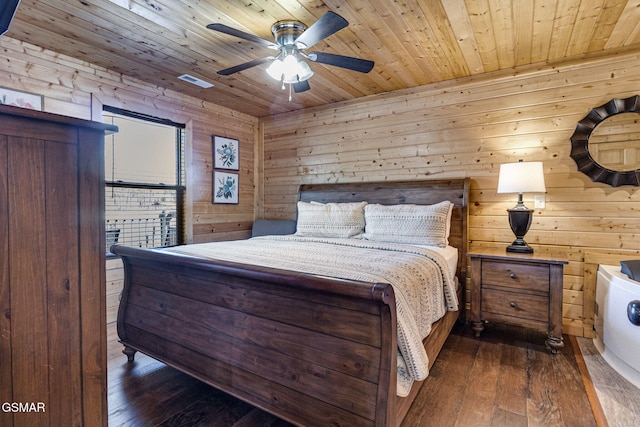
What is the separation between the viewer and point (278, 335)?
164 centimetres

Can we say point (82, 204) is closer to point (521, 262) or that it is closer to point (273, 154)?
point (521, 262)

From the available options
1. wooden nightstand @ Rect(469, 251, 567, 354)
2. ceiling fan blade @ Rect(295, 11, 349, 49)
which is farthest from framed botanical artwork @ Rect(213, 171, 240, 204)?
wooden nightstand @ Rect(469, 251, 567, 354)

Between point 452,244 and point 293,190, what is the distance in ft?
6.96

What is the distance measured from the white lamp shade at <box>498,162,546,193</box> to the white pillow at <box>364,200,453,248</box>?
1.62 feet

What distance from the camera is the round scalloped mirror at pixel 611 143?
2572 millimetres

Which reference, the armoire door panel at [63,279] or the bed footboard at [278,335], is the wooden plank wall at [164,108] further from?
the armoire door panel at [63,279]

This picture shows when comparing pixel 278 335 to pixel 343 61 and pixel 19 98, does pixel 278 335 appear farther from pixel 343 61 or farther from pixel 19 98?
pixel 19 98

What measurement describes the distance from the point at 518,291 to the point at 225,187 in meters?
3.31

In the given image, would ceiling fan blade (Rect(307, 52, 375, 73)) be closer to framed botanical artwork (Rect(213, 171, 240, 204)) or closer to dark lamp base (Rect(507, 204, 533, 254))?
dark lamp base (Rect(507, 204, 533, 254))

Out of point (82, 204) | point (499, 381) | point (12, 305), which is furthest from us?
point (499, 381)

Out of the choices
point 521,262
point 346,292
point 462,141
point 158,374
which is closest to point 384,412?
point 346,292

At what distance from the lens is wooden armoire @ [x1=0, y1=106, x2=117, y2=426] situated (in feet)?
2.60

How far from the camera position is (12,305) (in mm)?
799

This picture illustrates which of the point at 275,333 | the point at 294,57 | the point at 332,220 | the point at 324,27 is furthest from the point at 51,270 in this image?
the point at 332,220
